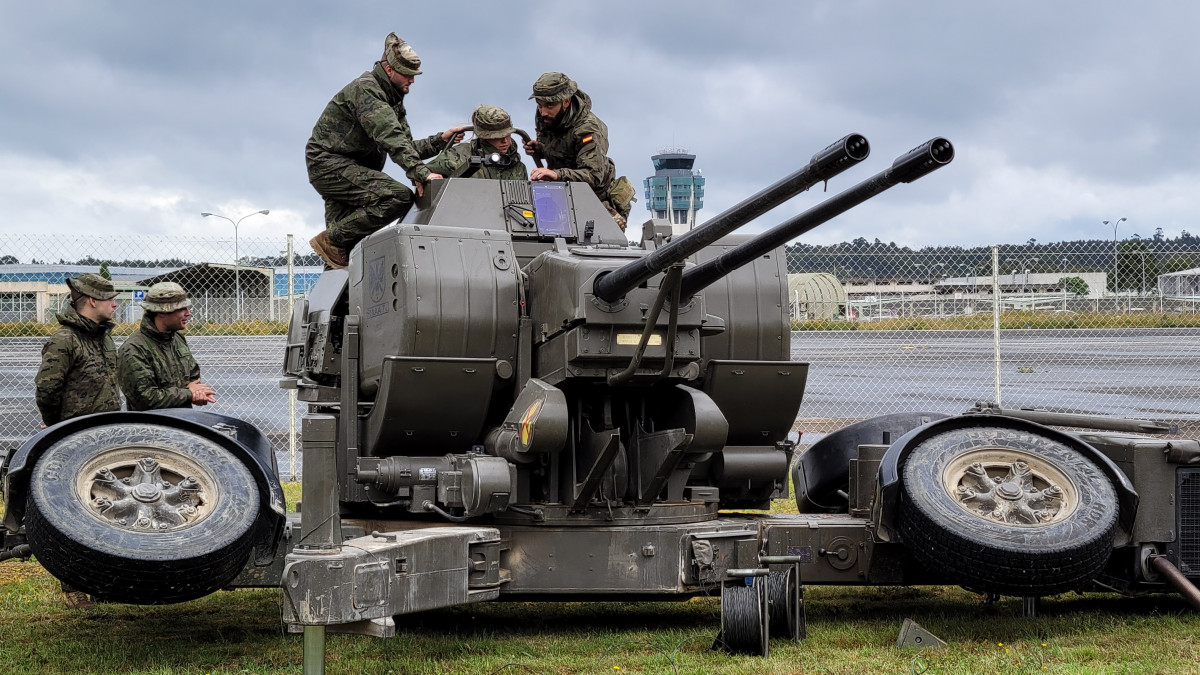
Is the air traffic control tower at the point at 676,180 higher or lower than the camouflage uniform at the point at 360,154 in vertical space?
higher

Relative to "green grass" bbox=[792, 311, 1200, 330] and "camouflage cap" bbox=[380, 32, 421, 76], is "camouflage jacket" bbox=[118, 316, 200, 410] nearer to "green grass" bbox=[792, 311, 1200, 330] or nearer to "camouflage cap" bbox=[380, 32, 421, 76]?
"camouflage cap" bbox=[380, 32, 421, 76]

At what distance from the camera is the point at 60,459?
6246 millimetres

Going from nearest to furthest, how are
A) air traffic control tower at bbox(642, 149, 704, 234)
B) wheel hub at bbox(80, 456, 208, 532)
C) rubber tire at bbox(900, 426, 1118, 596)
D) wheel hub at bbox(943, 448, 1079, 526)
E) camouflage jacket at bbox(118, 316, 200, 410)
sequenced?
1. wheel hub at bbox(80, 456, 208, 532)
2. rubber tire at bbox(900, 426, 1118, 596)
3. wheel hub at bbox(943, 448, 1079, 526)
4. camouflage jacket at bbox(118, 316, 200, 410)
5. air traffic control tower at bbox(642, 149, 704, 234)

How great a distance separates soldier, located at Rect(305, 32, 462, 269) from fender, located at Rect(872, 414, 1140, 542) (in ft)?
10.3

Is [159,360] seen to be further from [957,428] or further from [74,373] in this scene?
[957,428]

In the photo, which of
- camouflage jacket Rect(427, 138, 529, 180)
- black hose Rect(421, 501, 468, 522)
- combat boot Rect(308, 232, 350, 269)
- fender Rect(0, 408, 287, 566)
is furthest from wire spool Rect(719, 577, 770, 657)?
combat boot Rect(308, 232, 350, 269)

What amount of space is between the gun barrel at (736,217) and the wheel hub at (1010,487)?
1.72 meters

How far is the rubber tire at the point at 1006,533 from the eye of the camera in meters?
6.47

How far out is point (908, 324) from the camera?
1580 centimetres

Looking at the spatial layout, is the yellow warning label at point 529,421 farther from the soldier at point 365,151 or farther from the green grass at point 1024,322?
the green grass at point 1024,322

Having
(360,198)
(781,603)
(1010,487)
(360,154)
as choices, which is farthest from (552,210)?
(1010,487)

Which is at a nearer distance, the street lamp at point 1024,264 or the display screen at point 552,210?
the display screen at point 552,210

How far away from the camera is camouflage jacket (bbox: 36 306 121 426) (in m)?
8.19

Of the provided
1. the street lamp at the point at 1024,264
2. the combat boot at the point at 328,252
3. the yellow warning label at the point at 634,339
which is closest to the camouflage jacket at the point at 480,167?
the combat boot at the point at 328,252
